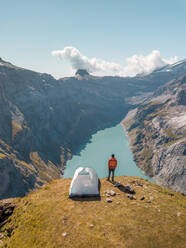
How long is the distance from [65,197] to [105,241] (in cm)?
882

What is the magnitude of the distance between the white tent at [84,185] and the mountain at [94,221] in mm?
885

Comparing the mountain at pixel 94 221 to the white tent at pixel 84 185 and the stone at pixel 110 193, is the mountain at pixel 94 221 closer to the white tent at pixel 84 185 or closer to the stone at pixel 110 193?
the stone at pixel 110 193

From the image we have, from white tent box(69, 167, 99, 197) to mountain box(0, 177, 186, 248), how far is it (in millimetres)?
885

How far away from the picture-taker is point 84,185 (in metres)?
22.1

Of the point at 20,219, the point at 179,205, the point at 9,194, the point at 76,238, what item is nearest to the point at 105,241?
the point at 76,238

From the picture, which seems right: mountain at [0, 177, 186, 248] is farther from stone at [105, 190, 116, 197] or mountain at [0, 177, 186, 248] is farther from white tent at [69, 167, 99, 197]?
white tent at [69, 167, 99, 197]

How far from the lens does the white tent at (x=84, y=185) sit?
21219 millimetres

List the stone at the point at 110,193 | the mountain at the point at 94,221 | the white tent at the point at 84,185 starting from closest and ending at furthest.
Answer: the mountain at the point at 94,221
the white tent at the point at 84,185
the stone at the point at 110,193

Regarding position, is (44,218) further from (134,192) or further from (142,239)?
(134,192)

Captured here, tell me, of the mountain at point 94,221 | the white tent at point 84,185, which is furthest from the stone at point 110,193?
the white tent at point 84,185

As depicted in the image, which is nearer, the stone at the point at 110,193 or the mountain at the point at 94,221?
the mountain at the point at 94,221

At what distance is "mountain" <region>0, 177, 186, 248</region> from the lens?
13.8m

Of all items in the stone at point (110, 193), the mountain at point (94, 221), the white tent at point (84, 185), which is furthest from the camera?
the stone at point (110, 193)

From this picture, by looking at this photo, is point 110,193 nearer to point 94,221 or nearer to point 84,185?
point 84,185
